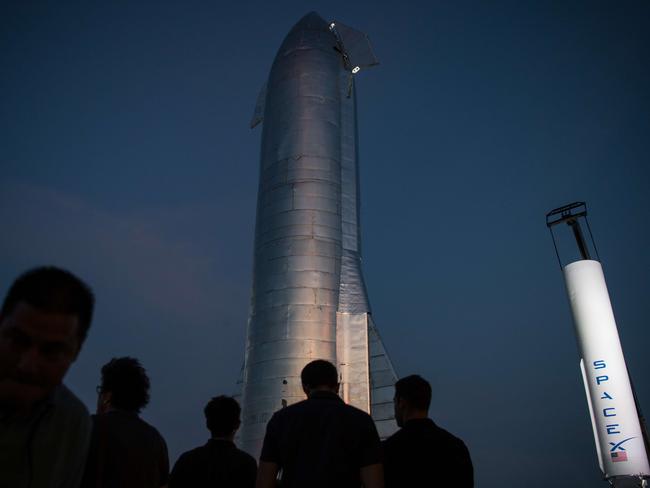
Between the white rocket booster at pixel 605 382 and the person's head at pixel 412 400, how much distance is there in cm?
744

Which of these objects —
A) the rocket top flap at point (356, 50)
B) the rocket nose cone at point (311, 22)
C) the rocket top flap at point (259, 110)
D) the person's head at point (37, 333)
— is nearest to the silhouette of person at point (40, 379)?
the person's head at point (37, 333)

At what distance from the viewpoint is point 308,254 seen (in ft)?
37.1

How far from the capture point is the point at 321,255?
11391 millimetres

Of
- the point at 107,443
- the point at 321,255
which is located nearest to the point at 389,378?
the point at 321,255

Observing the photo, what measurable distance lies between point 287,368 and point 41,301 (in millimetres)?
9060

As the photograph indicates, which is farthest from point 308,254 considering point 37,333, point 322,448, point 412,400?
point 37,333

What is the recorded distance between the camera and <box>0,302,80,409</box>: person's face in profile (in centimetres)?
149

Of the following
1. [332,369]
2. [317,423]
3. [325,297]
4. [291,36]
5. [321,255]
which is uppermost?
[291,36]

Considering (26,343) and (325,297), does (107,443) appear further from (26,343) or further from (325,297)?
(325,297)

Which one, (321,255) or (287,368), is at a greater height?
(321,255)

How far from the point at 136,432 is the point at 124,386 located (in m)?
0.33

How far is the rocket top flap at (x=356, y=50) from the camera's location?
48.1ft

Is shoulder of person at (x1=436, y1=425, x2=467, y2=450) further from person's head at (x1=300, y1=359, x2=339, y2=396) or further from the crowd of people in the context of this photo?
person's head at (x1=300, y1=359, x2=339, y2=396)

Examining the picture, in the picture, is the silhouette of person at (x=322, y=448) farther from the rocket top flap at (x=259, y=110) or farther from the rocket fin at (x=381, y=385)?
the rocket top flap at (x=259, y=110)
